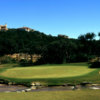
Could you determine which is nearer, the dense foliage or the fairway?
the fairway

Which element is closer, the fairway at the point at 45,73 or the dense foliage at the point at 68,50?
the fairway at the point at 45,73

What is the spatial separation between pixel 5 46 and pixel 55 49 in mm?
36208

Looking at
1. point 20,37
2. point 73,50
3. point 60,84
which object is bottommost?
point 60,84

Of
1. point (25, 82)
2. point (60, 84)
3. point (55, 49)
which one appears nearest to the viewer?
point (60, 84)

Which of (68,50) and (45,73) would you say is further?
(68,50)

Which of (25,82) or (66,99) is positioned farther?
(25,82)

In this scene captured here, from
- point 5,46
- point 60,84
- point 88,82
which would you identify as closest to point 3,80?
point 60,84

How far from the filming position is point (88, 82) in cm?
1973

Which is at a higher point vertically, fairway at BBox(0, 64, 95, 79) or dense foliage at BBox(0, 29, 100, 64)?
dense foliage at BBox(0, 29, 100, 64)

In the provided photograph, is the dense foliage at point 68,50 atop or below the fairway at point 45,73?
atop

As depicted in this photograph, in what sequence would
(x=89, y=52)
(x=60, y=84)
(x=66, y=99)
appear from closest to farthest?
(x=66, y=99) < (x=60, y=84) < (x=89, y=52)

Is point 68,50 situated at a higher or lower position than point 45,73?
higher

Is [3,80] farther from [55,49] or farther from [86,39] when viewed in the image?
[86,39]

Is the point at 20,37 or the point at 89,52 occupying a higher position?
the point at 20,37
